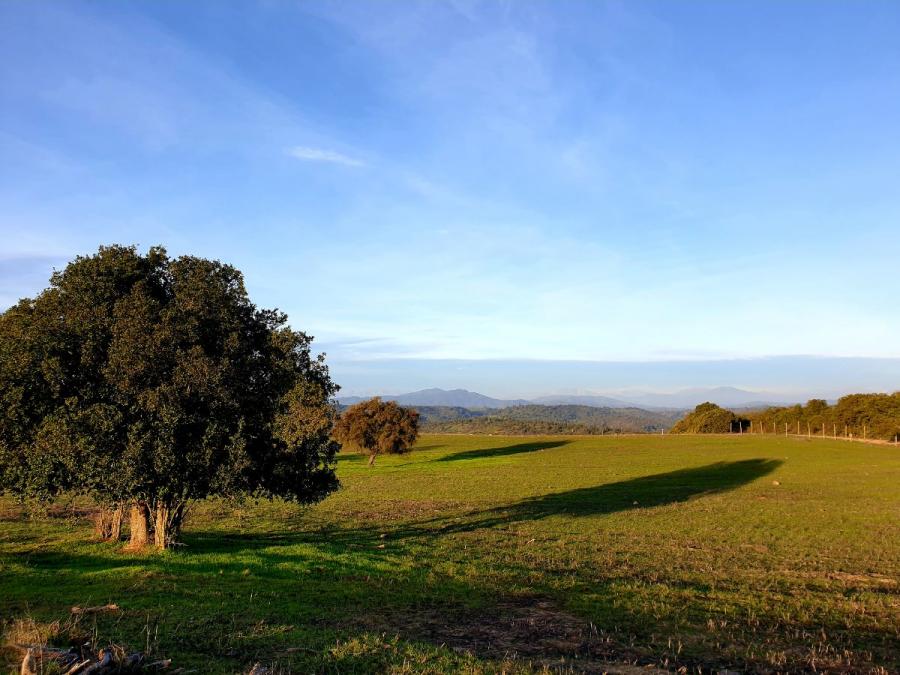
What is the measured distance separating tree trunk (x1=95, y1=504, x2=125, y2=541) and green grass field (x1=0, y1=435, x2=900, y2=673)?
0.84 metres

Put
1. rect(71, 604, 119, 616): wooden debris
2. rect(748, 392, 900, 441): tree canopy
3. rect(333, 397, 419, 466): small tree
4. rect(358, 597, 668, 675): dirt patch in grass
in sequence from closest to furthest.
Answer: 1. rect(358, 597, 668, 675): dirt patch in grass
2. rect(71, 604, 119, 616): wooden debris
3. rect(333, 397, 419, 466): small tree
4. rect(748, 392, 900, 441): tree canopy

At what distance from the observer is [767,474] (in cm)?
6241

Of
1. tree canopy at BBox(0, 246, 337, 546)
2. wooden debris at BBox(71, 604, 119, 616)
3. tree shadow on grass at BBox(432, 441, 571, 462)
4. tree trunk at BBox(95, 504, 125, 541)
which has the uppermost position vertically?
tree canopy at BBox(0, 246, 337, 546)

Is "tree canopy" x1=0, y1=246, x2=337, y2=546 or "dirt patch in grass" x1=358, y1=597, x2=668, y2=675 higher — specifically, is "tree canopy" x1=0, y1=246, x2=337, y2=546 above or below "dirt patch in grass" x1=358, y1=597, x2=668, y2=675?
above

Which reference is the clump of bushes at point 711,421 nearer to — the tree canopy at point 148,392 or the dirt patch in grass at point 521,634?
the tree canopy at point 148,392

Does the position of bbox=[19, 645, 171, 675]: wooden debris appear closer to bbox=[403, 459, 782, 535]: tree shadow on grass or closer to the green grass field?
the green grass field

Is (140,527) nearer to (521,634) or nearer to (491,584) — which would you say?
(491,584)

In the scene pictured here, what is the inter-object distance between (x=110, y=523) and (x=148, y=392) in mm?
10693

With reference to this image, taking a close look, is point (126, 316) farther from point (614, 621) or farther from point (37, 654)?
point (614, 621)

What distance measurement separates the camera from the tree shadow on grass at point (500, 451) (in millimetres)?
91438

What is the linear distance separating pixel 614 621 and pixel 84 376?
19.2 m

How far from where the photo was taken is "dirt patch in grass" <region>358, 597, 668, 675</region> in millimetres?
12500

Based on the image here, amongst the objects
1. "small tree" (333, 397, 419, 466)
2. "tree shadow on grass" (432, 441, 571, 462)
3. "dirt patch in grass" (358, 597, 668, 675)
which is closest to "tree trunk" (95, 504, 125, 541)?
"dirt patch in grass" (358, 597, 668, 675)

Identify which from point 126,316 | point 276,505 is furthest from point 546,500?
point 126,316
